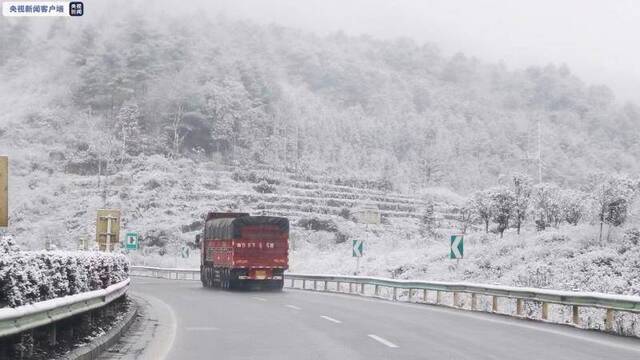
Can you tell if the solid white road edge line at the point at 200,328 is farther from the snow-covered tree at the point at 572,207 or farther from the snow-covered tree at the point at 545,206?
the snow-covered tree at the point at 572,207

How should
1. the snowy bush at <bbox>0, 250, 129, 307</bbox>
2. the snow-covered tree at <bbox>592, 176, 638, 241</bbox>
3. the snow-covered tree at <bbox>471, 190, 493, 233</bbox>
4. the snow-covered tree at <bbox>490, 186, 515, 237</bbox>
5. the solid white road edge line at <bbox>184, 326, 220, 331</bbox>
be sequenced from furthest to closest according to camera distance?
the snow-covered tree at <bbox>471, 190, 493, 233</bbox> < the snow-covered tree at <bbox>490, 186, 515, 237</bbox> < the snow-covered tree at <bbox>592, 176, 638, 241</bbox> < the solid white road edge line at <bbox>184, 326, 220, 331</bbox> < the snowy bush at <bbox>0, 250, 129, 307</bbox>

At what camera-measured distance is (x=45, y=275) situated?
9.67 m

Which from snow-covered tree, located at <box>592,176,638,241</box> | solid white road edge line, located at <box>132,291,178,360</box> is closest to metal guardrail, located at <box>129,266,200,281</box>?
snow-covered tree, located at <box>592,176,638,241</box>

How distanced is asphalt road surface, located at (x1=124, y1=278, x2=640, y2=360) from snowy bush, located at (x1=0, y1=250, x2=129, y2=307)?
156cm

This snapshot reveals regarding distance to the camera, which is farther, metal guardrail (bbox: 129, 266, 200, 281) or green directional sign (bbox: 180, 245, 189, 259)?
green directional sign (bbox: 180, 245, 189, 259)

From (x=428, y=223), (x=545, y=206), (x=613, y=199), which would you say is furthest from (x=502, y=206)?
(x=428, y=223)

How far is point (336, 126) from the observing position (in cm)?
18012

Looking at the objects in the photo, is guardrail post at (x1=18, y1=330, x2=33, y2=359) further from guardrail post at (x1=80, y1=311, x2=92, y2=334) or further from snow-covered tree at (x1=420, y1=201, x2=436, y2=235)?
snow-covered tree at (x1=420, y1=201, x2=436, y2=235)

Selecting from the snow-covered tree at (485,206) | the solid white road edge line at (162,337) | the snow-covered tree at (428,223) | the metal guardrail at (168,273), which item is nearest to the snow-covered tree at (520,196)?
the snow-covered tree at (485,206)

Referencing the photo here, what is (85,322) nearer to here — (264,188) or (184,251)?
(184,251)

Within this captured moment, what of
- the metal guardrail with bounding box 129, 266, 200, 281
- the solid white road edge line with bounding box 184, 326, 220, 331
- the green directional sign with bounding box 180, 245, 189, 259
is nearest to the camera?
the solid white road edge line with bounding box 184, 326, 220, 331

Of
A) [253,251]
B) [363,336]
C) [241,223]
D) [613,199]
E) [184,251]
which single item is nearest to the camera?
[363,336]

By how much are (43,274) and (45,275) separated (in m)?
0.16

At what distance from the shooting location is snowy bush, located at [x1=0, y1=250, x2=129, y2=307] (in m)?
8.07
